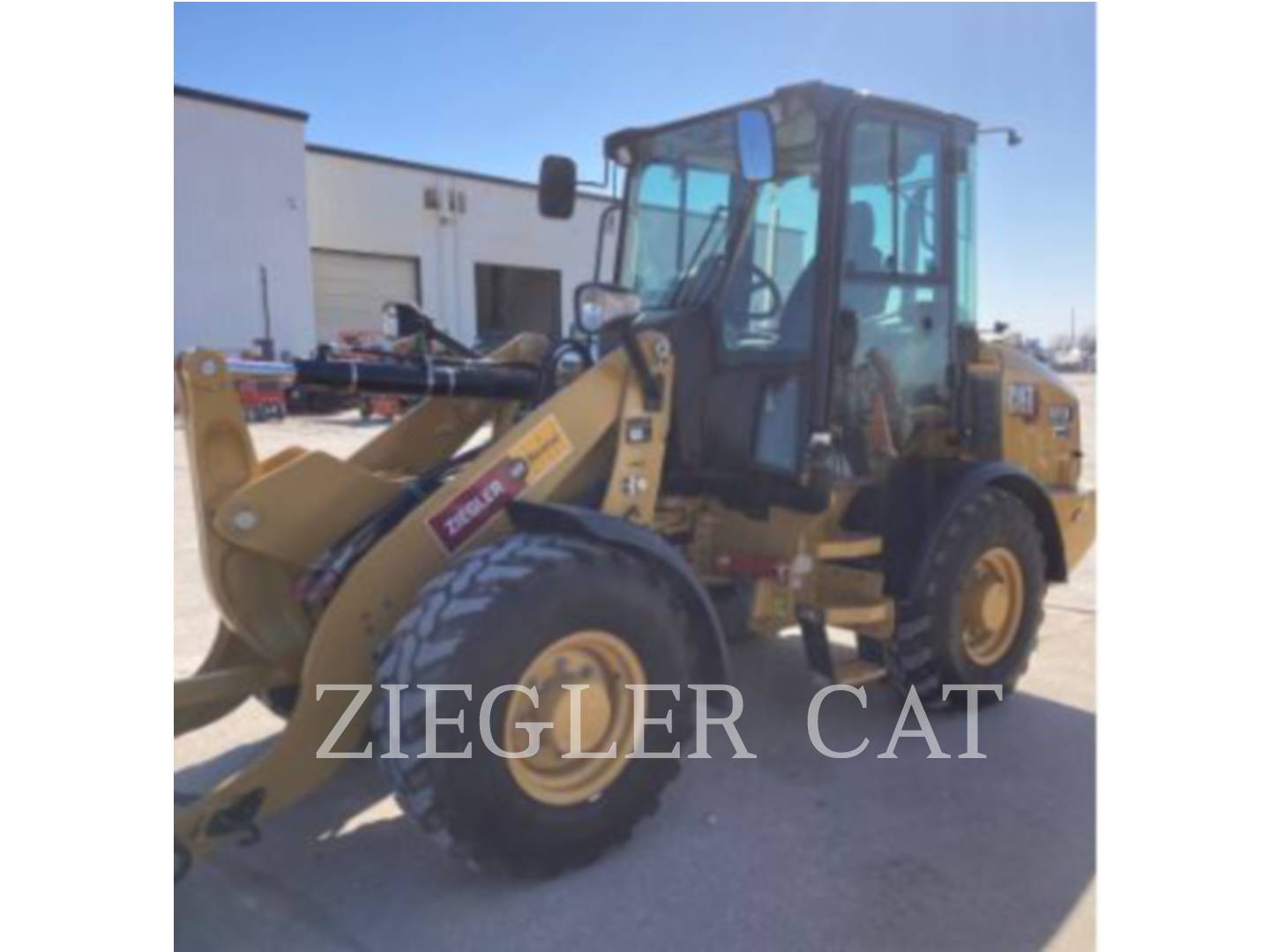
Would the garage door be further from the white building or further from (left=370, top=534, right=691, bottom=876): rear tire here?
(left=370, top=534, right=691, bottom=876): rear tire

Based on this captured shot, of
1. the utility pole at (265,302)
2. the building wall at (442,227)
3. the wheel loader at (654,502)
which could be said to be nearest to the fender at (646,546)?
the wheel loader at (654,502)

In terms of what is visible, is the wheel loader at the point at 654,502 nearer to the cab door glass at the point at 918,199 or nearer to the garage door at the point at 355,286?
the cab door glass at the point at 918,199

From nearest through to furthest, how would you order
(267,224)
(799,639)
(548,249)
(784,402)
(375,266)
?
Result: (784,402) < (799,639) < (267,224) < (375,266) < (548,249)

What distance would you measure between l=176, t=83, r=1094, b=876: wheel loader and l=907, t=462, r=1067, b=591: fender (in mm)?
12

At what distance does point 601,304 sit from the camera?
11.3 feet

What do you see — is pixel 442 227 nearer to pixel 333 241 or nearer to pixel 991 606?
pixel 333 241

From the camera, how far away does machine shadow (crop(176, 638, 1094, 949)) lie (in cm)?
265

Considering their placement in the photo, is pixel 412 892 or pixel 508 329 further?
pixel 508 329

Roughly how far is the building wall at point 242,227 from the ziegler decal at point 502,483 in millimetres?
15189

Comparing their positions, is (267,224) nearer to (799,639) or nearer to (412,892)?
(799,639)

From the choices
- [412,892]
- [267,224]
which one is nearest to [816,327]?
[412,892]

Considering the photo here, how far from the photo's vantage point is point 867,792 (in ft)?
11.3

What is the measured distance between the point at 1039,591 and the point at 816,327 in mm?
1662

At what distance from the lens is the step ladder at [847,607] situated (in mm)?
3832
